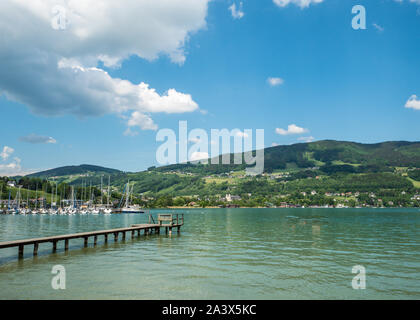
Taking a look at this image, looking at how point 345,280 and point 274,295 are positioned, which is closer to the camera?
point 274,295

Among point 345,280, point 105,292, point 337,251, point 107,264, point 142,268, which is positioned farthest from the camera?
point 337,251

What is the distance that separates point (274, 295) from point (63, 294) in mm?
9155

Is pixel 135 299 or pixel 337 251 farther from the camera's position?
pixel 337 251

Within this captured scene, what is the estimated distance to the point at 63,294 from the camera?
13.6 m

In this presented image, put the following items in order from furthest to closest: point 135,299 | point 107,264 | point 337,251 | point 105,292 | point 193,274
Answer: point 337,251, point 107,264, point 193,274, point 105,292, point 135,299
